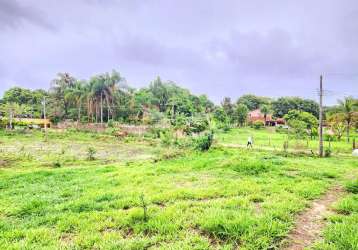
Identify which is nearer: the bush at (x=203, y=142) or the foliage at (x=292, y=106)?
the bush at (x=203, y=142)

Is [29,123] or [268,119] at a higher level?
[268,119]

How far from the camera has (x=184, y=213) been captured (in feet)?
14.1

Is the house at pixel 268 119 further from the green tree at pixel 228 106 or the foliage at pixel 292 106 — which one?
the green tree at pixel 228 106

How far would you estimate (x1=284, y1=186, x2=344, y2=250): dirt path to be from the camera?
3312 millimetres

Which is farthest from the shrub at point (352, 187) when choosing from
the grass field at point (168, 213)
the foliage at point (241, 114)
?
the foliage at point (241, 114)

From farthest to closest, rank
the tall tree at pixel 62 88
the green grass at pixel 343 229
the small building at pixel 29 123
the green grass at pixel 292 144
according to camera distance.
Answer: the tall tree at pixel 62 88
the small building at pixel 29 123
the green grass at pixel 292 144
the green grass at pixel 343 229

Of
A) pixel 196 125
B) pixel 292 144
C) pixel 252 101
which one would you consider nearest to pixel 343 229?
pixel 196 125

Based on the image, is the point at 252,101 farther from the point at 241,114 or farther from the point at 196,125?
the point at 196,125

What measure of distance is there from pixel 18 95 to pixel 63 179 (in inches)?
2526

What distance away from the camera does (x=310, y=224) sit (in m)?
3.90

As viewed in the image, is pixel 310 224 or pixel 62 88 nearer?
pixel 310 224

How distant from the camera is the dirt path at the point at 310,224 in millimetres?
3312

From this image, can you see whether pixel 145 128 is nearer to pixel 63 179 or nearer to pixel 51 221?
pixel 63 179

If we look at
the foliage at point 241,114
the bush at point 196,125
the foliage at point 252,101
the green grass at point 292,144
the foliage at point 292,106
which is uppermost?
the foliage at point 252,101
